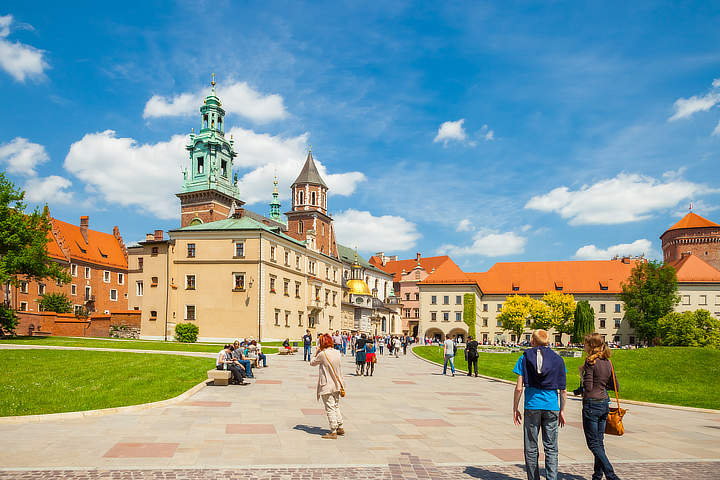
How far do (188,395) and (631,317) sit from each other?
260 ft

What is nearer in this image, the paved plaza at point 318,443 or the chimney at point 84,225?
the paved plaza at point 318,443

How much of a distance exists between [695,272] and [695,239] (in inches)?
597

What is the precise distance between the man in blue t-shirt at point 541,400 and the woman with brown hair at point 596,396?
2.55 feet

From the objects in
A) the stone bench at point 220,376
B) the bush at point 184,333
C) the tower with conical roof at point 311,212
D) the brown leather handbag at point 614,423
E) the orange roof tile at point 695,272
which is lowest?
the bush at point 184,333

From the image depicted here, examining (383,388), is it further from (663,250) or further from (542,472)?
(663,250)

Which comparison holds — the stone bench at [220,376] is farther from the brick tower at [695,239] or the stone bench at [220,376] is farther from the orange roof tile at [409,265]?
the orange roof tile at [409,265]

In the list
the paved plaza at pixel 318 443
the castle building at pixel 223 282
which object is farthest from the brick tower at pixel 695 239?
the paved plaza at pixel 318 443

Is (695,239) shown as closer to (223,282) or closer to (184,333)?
(223,282)

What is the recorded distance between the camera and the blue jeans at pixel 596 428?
7.49 meters

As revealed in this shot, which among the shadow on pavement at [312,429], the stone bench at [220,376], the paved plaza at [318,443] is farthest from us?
the stone bench at [220,376]

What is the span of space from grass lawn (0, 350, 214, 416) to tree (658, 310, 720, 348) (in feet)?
129

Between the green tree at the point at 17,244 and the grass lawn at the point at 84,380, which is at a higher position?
the green tree at the point at 17,244

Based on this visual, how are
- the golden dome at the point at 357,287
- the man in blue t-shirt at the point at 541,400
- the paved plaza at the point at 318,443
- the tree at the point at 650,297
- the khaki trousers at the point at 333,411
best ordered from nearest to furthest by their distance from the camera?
the man in blue t-shirt at the point at 541,400, the paved plaza at the point at 318,443, the khaki trousers at the point at 333,411, the tree at the point at 650,297, the golden dome at the point at 357,287

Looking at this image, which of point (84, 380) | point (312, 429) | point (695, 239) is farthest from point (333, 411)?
point (695, 239)
